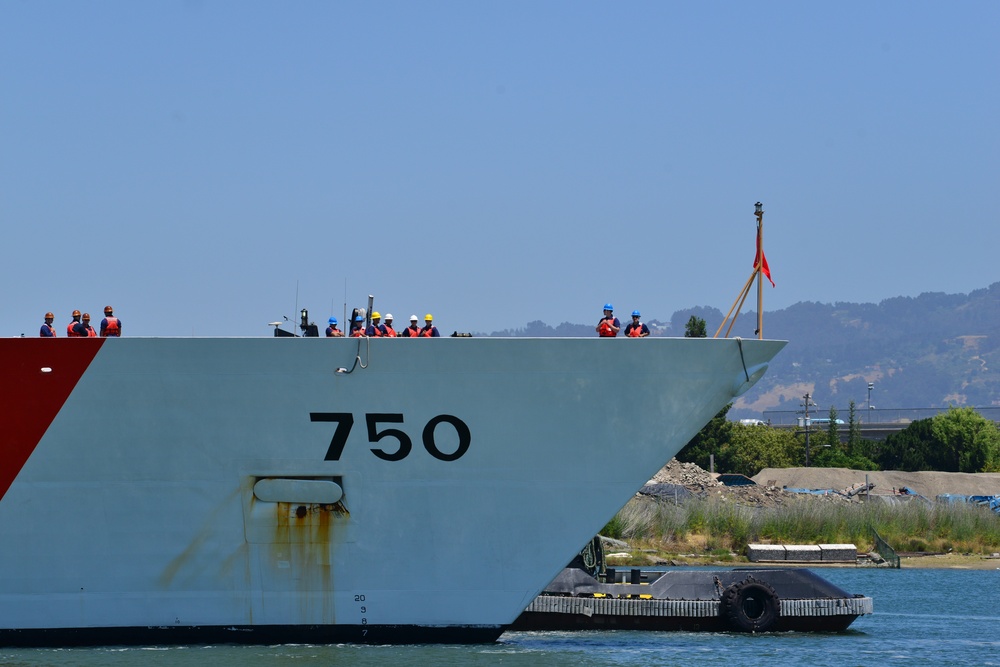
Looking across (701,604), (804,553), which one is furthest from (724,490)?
(701,604)

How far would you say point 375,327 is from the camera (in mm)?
18297

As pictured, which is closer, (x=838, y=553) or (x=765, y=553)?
(x=765, y=553)

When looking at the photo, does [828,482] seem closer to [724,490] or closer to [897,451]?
[897,451]

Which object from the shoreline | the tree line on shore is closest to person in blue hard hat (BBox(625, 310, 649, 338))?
the shoreline

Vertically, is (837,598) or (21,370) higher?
(21,370)

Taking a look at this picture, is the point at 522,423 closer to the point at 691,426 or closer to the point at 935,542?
the point at 691,426

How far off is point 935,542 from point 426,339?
34.5 meters

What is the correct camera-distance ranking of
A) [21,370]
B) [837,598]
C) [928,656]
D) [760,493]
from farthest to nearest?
[760,493] → [837,598] → [928,656] → [21,370]

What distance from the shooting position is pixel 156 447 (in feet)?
57.0

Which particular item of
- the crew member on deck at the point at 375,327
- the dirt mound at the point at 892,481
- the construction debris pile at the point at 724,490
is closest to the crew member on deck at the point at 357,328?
the crew member on deck at the point at 375,327

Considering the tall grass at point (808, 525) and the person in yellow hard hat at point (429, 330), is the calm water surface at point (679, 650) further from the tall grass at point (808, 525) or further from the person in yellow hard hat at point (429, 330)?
the tall grass at point (808, 525)

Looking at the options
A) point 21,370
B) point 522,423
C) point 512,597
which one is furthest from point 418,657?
point 21,370

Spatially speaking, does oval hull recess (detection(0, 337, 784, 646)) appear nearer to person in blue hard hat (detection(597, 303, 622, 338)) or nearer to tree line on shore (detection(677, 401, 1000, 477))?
person in blue hard hat (detection(597, 303, 622, 338))

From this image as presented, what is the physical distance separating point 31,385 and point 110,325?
4.62 feet
